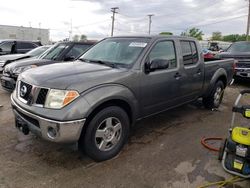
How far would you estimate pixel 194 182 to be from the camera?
2.98 m

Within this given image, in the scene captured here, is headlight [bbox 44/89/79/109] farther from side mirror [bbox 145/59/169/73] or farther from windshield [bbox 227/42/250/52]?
windshield [bbox 227/42/250/52]

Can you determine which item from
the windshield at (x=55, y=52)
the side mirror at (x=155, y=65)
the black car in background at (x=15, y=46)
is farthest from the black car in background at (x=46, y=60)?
the black car in background at (x=15, y=46)

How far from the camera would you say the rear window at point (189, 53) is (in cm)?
466

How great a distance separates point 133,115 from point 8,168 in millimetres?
1852

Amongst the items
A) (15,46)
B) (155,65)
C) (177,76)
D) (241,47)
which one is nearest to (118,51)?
(155,65)

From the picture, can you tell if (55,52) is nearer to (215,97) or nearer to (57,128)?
(215,97)

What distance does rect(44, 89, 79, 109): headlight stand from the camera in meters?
2.87

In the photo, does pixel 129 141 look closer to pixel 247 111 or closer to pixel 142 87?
pixel 142 87

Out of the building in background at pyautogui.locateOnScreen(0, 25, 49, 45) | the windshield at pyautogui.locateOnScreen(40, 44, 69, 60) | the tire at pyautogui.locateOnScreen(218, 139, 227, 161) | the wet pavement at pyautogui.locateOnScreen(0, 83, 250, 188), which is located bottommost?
the wet pavement at pyautogui.locateOnScreen(0, 83, 250, 188)

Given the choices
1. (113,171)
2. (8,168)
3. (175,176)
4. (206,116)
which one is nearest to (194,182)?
(175,176)

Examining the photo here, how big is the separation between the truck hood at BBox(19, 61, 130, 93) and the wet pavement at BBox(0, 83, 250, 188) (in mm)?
Result: 941

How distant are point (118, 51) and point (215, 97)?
3.20m

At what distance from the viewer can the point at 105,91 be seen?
3.16 m

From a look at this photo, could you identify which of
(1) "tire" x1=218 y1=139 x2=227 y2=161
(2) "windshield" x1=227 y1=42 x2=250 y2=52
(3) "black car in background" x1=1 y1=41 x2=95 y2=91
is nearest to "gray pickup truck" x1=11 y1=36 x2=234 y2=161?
(1) "tire" x1=218 y1=139 x2=227 y2=161
